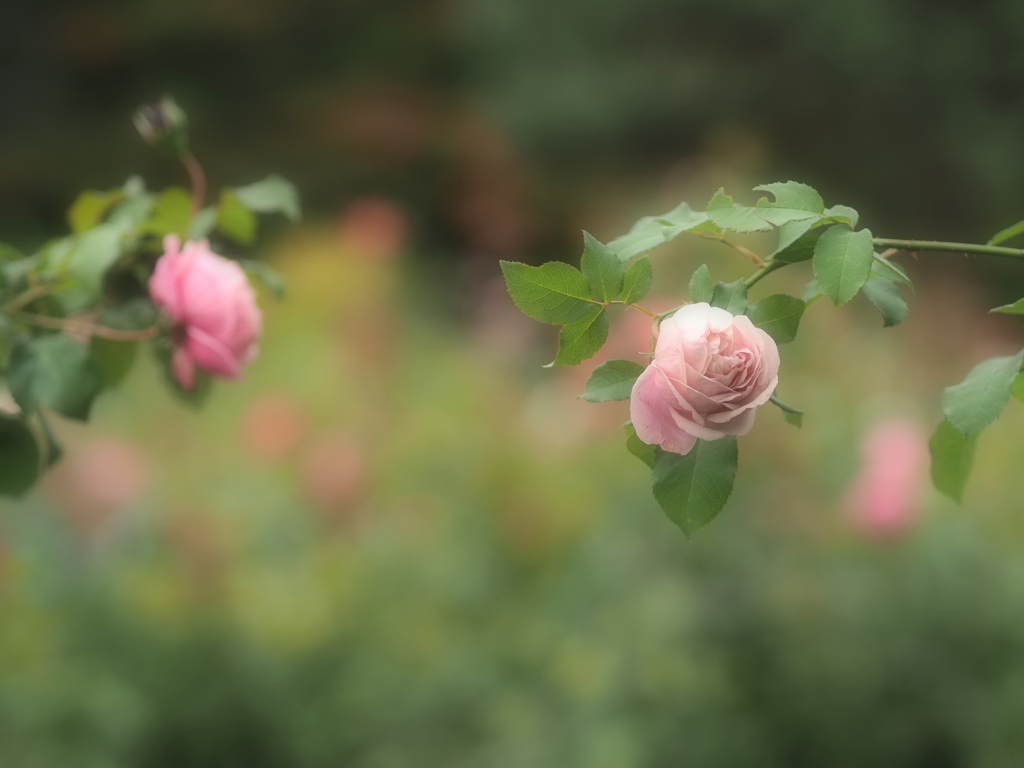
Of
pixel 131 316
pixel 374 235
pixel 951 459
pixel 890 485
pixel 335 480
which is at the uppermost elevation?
pixel 131 316

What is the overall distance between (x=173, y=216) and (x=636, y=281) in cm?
27

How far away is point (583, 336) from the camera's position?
14.2 inches

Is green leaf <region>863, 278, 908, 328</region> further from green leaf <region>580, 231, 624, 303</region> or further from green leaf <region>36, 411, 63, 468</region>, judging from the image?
green leaf <region>36, 411, 63, 468</region>

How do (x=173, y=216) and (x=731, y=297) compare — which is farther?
(x=173, y=216)

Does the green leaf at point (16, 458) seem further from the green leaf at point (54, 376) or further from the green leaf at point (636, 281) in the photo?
the green leaf at point (636, 281)

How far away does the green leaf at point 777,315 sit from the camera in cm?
35

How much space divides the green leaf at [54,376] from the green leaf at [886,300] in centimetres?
36

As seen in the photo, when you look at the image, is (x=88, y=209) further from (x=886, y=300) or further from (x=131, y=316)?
(x=886, y=300)

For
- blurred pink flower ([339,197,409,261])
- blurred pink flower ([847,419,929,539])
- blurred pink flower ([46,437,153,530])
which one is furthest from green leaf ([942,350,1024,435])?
blurred pink flower ([339,197,409,261])

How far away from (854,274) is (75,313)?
1.32ft

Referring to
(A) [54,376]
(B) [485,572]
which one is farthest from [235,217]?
(B) [485,572]

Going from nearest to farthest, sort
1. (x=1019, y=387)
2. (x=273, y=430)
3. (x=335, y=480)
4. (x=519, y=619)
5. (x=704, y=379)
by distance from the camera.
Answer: (x=704, y=379), (x=1019, y=387), (x=519, y=619), (x=335, y=480), (x=273, y=430)

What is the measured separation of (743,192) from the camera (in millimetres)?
1877

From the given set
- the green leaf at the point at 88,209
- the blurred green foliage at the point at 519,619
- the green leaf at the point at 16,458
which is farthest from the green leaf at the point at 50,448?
the blurred green foliage at the point at 519,619
